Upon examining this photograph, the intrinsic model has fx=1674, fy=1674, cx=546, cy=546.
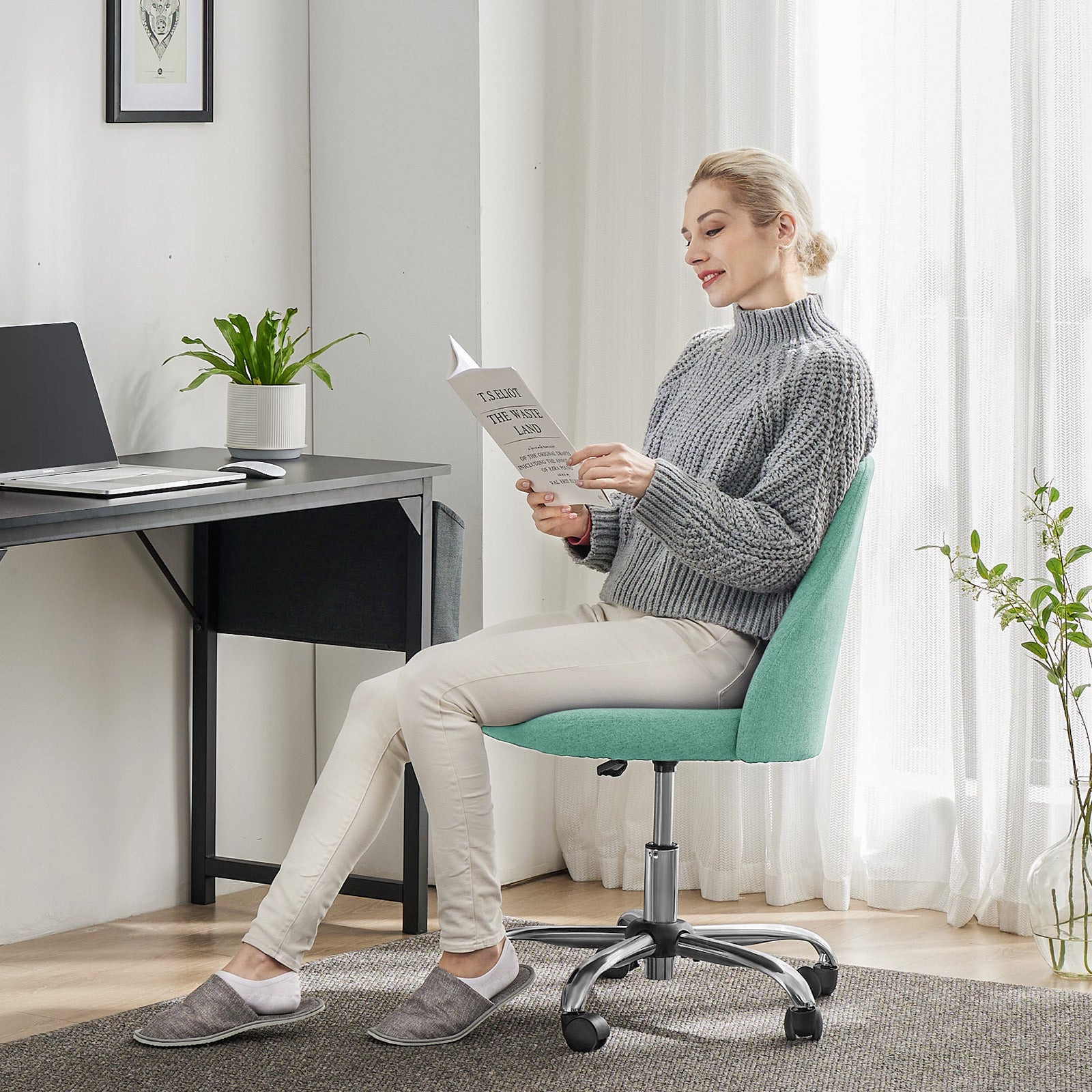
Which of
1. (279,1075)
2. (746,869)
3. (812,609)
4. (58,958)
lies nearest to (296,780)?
(58,958)

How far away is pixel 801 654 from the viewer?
7.07 feet

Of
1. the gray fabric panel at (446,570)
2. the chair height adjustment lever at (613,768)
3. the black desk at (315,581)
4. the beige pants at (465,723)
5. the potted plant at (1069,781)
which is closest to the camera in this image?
the beige pants at (465,723)

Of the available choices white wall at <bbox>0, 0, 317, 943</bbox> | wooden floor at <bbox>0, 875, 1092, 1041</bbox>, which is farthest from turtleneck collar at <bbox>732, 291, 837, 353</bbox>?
white wall at <bbox>0, 0, 317, 943</bbox>

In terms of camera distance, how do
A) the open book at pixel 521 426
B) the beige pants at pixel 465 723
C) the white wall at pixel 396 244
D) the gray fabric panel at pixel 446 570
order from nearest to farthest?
the open book at pixel 521 426 < the beige pants at pixel 465 723 < the gray fabric panel at pixel 446 570 < the white wall at pixel 396 244

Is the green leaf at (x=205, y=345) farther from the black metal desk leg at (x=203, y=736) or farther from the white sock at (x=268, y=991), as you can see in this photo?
the white sock at (x=268, y=991)

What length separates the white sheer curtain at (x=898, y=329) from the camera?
271 cm

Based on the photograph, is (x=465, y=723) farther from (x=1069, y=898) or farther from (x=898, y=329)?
(x=898, y=329)

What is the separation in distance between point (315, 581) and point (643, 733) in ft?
3.02

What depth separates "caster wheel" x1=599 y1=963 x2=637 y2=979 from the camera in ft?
7.66

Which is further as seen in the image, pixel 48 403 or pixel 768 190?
pixel 48 403

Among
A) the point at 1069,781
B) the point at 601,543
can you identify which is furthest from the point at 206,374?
the point at 1069,781

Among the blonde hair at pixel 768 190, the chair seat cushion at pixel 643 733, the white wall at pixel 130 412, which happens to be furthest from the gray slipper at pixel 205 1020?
the blonde hair at pixel 768 190

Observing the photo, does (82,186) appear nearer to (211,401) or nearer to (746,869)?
(211,401)

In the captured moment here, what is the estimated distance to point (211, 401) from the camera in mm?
3020
